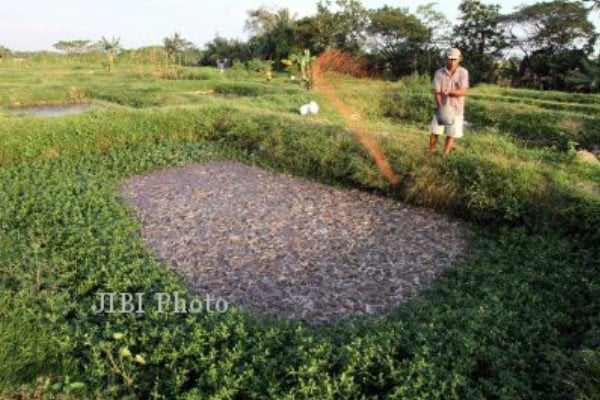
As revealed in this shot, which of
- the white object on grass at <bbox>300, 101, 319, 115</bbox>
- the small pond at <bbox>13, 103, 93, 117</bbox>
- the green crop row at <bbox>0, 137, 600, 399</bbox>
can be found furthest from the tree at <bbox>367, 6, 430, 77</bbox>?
the green crop row at <bbox>0, 137, 600, 399</bbox>

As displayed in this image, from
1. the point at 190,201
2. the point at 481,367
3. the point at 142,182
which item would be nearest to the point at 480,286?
the point at 481,367

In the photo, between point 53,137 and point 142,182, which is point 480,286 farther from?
point 53,137

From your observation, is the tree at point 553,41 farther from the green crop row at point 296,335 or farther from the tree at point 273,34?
the green crop row at point 296,335

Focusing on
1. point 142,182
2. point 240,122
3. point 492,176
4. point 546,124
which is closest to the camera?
point 492,176

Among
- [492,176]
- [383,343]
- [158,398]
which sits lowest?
[158,398]

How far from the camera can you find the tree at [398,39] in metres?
31.5

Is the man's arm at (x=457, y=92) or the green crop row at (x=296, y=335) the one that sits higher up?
the man's arm at (x=457, y=92)

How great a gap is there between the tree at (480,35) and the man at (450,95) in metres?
24.2

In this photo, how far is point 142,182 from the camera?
10328 mm

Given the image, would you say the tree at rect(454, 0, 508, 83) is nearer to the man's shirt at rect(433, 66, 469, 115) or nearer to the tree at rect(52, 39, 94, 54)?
the man's shirt at rect(433, 66, 469, 115)

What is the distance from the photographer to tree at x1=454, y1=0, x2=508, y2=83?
31.5 meters

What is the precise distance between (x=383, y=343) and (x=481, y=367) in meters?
0.82

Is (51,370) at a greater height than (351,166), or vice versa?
(351,166)

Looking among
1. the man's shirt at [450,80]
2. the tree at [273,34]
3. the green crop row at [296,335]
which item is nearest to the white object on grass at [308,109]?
the man's shirt at [450,80]
